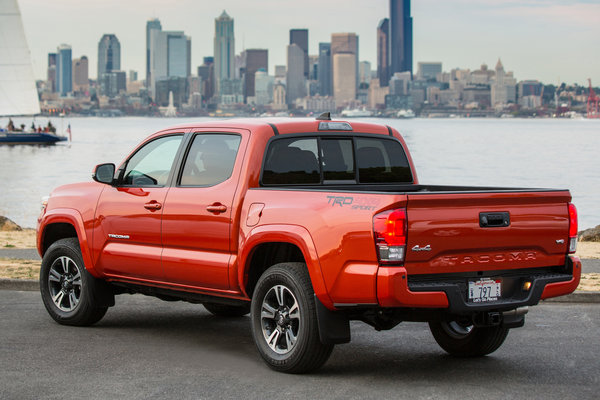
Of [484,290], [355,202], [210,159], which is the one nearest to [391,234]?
[355,202]

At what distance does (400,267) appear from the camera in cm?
648

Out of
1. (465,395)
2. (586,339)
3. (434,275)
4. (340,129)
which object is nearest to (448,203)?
(434,275)

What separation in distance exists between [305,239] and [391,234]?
2.58ft

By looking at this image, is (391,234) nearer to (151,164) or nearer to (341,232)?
A: (341,232)

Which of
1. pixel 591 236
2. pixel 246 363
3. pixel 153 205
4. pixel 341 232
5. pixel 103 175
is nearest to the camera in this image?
pixel 341 232

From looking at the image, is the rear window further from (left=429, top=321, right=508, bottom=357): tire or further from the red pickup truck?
(left=429, top=321, right=508, bottom=357): tire

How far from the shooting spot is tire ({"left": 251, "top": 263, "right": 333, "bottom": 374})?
7.03m

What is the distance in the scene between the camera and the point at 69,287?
374 inches

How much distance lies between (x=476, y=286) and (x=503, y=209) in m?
0.56

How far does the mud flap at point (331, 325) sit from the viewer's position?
22.7 feet

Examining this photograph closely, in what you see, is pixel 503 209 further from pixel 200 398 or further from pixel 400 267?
pixel 200 398

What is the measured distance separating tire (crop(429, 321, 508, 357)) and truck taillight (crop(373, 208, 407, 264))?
1.78 m

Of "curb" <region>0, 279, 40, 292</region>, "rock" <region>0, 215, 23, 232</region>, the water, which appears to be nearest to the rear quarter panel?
"curb" <region>0, 279, 40, 292</region>

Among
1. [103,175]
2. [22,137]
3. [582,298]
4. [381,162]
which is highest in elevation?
[22,137]
